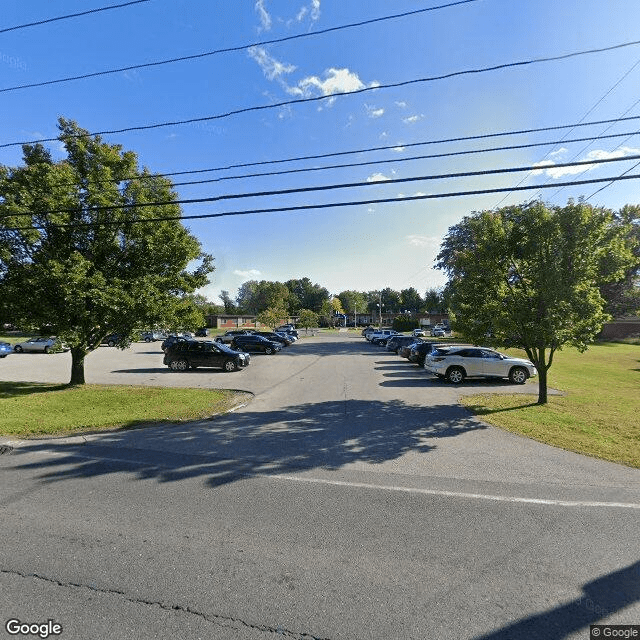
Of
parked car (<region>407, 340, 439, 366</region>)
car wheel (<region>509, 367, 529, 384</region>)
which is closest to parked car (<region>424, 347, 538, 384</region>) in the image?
car wheel (<region>509, 367, 529, 384</region>)

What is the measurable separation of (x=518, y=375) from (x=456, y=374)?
8.72 ft

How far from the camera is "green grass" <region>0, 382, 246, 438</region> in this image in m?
8.18

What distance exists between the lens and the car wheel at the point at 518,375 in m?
15.2

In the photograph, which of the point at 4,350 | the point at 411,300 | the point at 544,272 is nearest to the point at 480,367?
the point at 544,272

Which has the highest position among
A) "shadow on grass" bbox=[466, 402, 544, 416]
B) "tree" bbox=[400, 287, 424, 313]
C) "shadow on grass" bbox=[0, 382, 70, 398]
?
"tree" bbox=[400, 287, 424, 313]

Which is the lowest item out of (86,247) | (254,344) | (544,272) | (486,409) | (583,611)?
(486,409)

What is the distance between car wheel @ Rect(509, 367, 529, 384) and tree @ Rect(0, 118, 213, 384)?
13.9 m

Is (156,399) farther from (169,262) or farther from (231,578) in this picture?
(231,578)

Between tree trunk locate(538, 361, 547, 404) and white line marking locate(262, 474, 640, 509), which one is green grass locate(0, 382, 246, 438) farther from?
tree trunk locate(538, 361, 547, 404)

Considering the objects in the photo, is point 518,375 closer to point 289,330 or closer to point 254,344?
point 254,344

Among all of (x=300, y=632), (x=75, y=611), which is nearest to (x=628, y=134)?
(x=300, y=632)

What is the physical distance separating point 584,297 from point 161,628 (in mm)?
11332

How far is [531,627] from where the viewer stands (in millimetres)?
2688

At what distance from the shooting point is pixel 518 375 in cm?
1522
